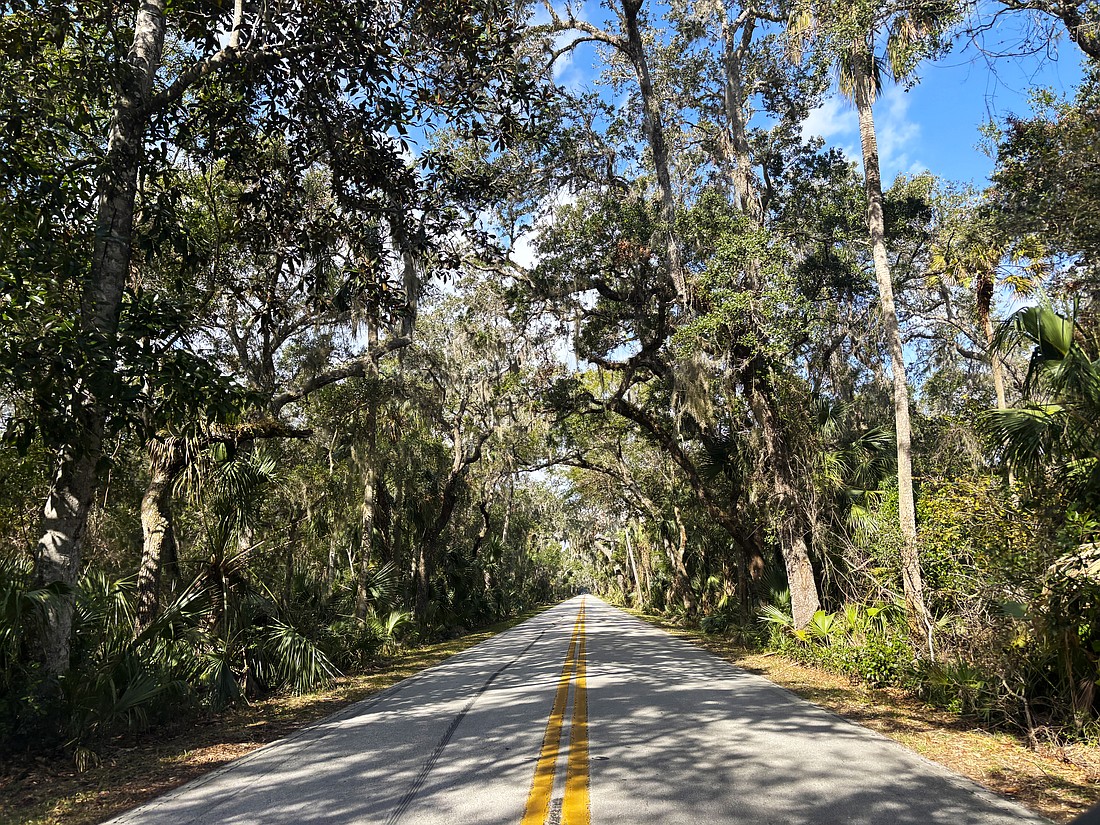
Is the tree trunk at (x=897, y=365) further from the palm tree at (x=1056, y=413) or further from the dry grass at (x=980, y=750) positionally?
the palm tree at (x=1056, y=413)

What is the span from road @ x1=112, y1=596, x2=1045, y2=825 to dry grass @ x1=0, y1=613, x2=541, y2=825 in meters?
0.36

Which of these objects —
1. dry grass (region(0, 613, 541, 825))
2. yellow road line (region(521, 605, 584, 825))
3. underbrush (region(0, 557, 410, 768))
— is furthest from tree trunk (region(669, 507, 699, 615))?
dry grass (region(0, 613, 541, 825))

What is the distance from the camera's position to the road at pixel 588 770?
4129mm

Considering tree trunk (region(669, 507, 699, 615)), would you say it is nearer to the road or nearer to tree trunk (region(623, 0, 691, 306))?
tree trunk (region(623, 0, 691, 306))

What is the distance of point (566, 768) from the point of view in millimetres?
5043

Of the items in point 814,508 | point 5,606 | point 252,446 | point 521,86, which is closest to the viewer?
point 5,606

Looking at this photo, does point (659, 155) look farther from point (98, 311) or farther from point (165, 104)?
point (98, 311)

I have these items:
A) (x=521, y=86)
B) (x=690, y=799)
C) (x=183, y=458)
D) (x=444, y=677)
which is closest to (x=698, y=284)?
(x=521, y=86)

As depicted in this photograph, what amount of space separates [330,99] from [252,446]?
245 inches

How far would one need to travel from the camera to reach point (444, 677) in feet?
37.9

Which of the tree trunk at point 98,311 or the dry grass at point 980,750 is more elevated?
the tree trunk at point 98,311

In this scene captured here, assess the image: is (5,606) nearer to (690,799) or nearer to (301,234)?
(301,234)

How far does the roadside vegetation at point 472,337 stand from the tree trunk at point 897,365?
2.9 inches

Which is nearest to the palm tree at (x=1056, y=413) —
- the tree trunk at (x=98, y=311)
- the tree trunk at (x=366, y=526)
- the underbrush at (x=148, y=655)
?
the tree trunk at (x=98, y=311)
